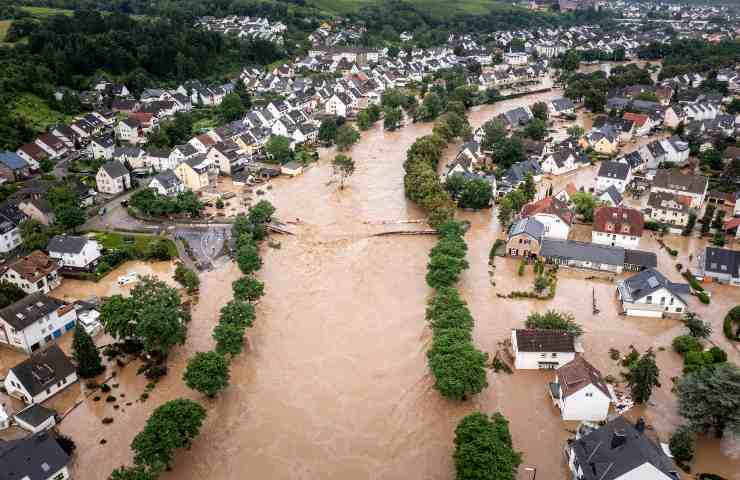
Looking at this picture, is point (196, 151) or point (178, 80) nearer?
point (196, 151)

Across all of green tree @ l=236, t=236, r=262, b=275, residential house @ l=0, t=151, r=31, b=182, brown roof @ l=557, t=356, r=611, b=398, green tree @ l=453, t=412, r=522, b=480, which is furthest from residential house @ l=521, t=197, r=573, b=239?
residential house @ l=0, t=151, r=31, b=182

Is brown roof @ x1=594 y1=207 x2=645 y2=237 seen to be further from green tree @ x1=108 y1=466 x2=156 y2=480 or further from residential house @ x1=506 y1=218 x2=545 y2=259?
green tree @ x1=108 y1=466 x2=156 y2=480

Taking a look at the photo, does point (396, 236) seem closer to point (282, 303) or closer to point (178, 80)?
point (282, 303)

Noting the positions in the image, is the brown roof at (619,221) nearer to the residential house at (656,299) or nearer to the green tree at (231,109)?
the residential house at (656,299)

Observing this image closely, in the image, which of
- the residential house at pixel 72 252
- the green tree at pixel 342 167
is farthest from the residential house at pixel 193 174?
the residential house at pixel 72 252

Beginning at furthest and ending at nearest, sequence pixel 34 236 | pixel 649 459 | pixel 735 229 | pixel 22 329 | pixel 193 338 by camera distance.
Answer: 1. pixel 735 229
2. pixel 34 236
3. pixel 193 338
4. pixel 22 329
5. pixel 649 459

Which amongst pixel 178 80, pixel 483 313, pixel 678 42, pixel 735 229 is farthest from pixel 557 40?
pixel 483 313

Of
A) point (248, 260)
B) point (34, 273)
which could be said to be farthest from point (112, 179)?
point (248, 260)

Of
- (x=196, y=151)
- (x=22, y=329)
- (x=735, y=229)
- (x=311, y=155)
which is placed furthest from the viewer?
(x=311, y=155)
